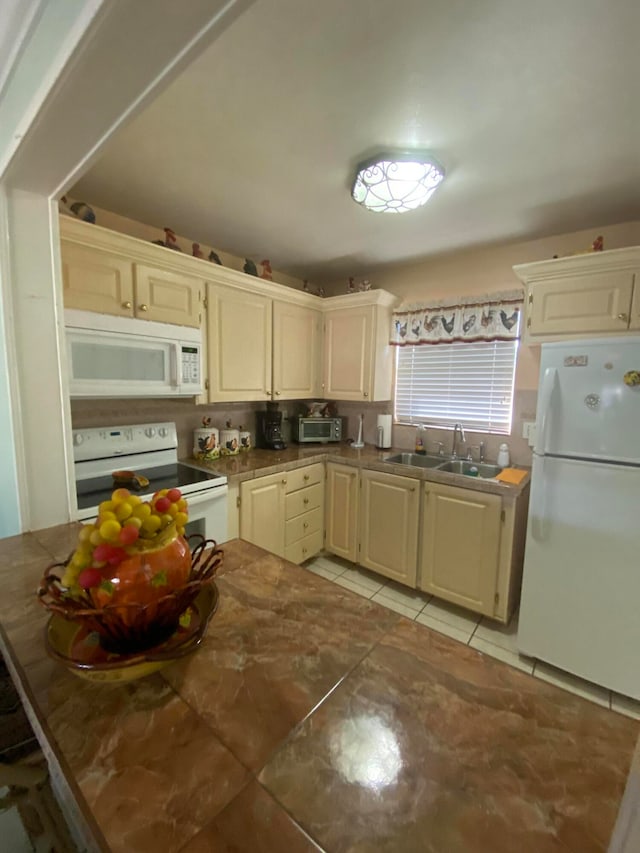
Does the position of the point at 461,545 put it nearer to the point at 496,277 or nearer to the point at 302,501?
the point at 302,501

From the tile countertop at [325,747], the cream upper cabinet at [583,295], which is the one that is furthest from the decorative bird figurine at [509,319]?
the tile countertop at [325,747]

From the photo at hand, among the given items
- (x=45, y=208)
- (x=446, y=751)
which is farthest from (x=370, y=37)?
(x=446, y=751)

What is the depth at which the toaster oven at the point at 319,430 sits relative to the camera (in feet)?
9.72

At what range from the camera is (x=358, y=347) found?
2.82 metres

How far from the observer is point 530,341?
2.11 m

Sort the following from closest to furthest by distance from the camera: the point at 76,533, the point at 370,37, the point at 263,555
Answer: the point at 370,37 → the point at 263,555 → the point at 76,533

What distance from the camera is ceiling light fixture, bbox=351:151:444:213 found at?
143 centimetres

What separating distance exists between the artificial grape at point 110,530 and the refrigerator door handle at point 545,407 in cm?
177

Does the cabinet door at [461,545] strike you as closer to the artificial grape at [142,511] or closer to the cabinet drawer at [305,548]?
the cabinet drawer at [305,548]

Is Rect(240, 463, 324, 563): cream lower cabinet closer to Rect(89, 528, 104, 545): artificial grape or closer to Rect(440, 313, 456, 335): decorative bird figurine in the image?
Rect(440, 313, 456, 335): decorative bird figurine

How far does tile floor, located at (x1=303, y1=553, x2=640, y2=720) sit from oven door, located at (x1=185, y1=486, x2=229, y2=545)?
704 millimetres

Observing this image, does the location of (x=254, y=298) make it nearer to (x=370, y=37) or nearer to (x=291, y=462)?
(x=291, y=462)

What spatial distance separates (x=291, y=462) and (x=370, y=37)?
6.51ft

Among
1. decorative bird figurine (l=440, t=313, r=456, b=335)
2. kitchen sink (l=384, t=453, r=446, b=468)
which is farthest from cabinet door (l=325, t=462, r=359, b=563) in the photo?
decorative bird figurine (l=440, t=313, r=456, b=335)
